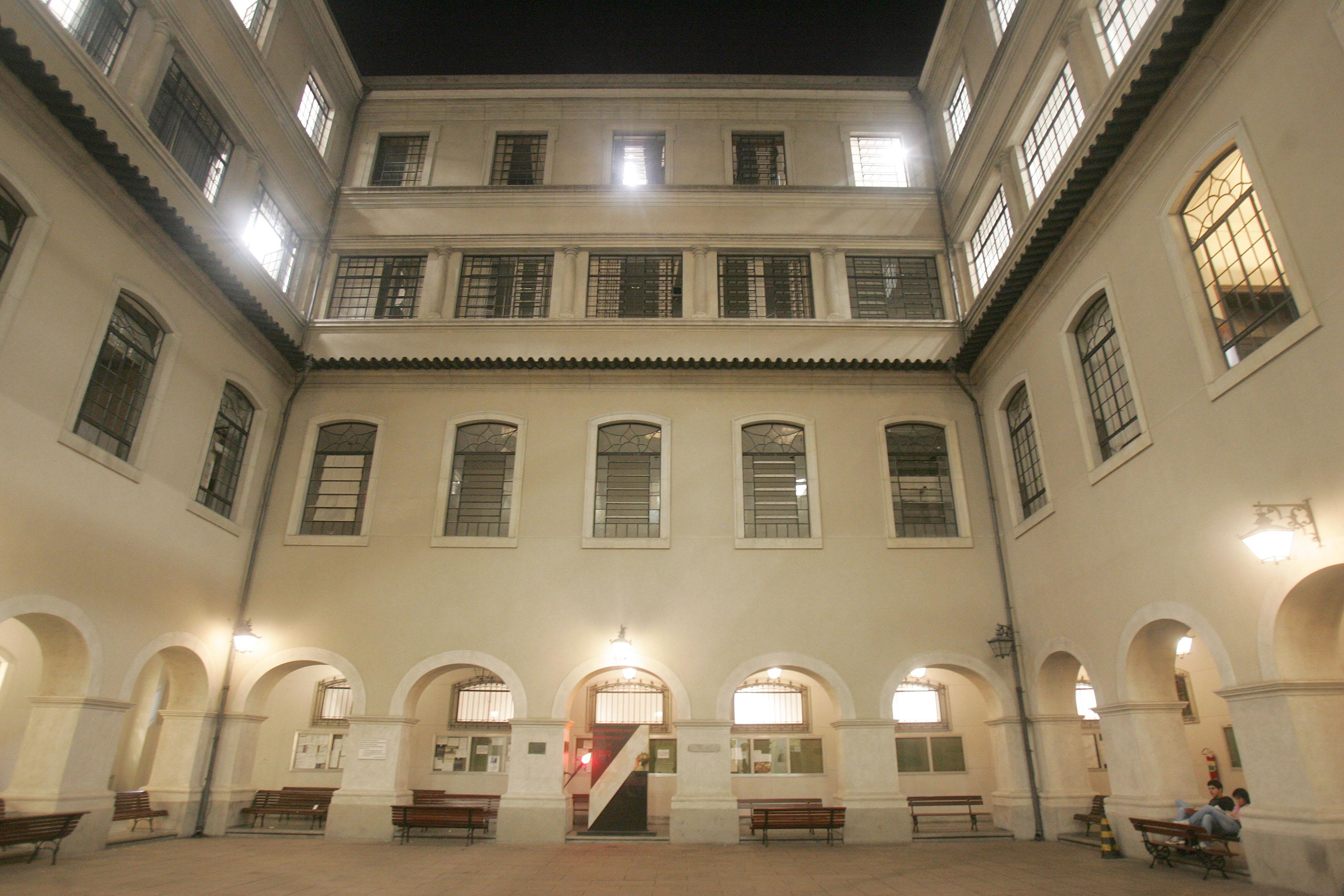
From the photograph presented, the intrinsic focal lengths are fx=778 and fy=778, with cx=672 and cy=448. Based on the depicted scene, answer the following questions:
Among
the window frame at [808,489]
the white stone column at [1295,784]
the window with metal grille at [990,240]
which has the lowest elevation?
the white stone column at [1295,784]

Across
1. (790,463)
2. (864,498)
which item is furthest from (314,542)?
(864,498)

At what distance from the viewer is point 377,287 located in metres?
17.2

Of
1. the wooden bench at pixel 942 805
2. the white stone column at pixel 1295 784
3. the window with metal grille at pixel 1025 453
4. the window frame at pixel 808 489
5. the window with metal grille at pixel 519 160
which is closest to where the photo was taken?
the white stone column at pixel 1295 784

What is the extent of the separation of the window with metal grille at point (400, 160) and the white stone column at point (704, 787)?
13.8 meters

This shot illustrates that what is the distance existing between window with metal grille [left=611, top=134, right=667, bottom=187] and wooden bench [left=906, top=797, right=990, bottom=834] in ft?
47.1

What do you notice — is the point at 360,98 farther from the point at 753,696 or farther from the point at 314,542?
the point at 753,696

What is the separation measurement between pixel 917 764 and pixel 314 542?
13.1 m

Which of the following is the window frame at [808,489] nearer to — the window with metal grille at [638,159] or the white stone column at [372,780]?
the white stone column at [372,780]

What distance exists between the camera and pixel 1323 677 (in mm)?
7770

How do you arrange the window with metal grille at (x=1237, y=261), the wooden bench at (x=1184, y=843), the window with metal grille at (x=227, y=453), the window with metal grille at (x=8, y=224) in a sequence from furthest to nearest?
1. the window with metal grille at (x=227, y=453)
2. the window with metal grille at (x=8, y=224)
3. the wooden bench at (x=1184, y=843)
4. the window with metal grille at (x=1237, y=261)

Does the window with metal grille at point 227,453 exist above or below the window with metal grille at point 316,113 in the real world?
below

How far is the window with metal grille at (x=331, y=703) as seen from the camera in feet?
56.3

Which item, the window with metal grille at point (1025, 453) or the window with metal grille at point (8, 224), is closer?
the window with metal grille at point (8, 224)

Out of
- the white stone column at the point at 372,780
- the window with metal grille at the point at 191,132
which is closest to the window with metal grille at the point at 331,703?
the white stone column at the point at 372,780
